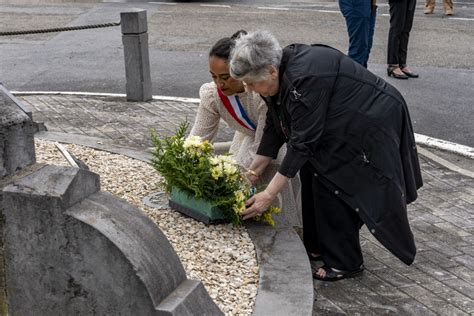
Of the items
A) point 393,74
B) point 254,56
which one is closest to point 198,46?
point 393,74

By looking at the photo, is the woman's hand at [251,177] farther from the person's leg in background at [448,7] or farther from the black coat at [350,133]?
the person's leg in background at [448,7]

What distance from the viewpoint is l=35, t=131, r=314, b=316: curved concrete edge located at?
4.12 m

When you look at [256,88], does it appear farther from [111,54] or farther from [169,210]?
[111,54]

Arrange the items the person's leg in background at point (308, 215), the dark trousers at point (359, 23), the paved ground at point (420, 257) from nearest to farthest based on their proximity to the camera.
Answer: the paved ground at point (420, 257)
the person's leg in background at point (308, 215)
the dark trousers at point (359, 23)

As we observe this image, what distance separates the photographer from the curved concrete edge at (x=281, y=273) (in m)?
4.12

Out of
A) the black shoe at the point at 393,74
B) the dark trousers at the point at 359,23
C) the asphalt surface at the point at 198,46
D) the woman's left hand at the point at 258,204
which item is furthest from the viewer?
the black shoe at the point at 393,74

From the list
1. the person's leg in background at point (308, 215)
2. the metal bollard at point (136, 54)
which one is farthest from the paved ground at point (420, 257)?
the metal bollard at point (136, 54)

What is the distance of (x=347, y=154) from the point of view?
4.56 metres

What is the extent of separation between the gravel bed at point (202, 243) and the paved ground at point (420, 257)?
450mm

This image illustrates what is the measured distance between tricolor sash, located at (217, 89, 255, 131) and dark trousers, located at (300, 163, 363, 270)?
57 centimetres

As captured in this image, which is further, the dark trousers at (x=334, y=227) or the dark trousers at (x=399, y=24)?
the dark trousers at (x=399, y=24)

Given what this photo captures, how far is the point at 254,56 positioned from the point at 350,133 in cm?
69

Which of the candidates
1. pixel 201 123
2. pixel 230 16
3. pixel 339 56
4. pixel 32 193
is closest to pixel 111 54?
pixel 230 16

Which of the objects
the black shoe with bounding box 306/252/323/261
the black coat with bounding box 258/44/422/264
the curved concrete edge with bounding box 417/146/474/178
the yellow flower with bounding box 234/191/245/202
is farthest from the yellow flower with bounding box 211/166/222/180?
the curved concrete edge with bounding box 417/146/474/178
